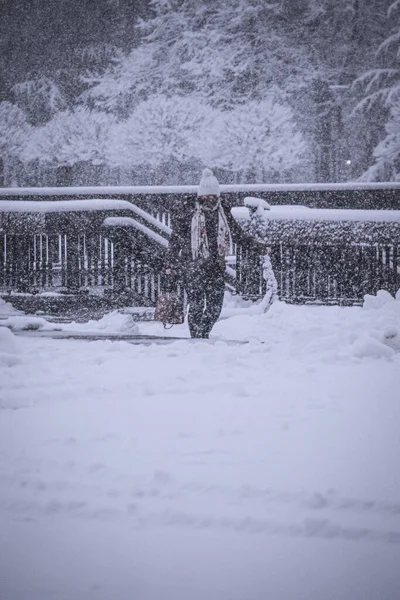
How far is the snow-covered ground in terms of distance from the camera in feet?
6.73

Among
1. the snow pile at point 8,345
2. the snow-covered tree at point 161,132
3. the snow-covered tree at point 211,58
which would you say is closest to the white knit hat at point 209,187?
the snow pile at point 8,345

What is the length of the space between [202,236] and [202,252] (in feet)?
0.50

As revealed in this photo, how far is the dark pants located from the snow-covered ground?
64.2 inches

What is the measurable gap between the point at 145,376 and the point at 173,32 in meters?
20.6

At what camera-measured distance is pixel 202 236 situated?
22.7ft

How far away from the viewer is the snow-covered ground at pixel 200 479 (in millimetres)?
2053

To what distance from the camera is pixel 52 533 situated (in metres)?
2.32

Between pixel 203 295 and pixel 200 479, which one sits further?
pixel 203 295

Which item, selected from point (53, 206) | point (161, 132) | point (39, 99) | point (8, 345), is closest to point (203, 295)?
point (8, 345)

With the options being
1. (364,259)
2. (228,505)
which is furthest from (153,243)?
(228,505)

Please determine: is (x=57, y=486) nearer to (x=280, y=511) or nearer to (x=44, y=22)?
(x=280, y=511)

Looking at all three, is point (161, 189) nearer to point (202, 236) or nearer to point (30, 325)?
point (30, 325)

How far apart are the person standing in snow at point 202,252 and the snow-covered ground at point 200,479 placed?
1.65m

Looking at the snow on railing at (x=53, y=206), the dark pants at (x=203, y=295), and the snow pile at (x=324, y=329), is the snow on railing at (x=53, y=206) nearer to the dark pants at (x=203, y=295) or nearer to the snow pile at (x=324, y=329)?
the snow pile at (x=324, y=329)
